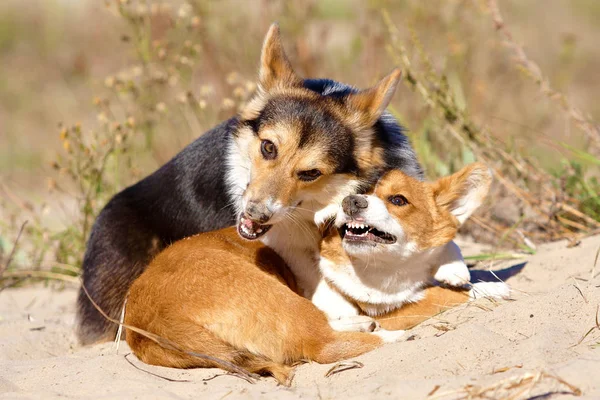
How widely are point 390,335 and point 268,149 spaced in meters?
1.49

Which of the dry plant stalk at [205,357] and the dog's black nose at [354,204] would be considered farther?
the dog's black nose at [354,204]

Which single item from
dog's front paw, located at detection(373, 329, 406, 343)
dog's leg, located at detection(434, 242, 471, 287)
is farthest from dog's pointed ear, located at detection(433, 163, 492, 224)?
dog's front paw, located at detection(373, 329, 406, 343)

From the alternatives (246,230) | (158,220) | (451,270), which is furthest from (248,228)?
(451,270)

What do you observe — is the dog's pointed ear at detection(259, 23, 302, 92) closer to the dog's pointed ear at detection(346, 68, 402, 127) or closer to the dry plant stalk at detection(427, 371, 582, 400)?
the dog's pointed ear at detection(346, 68, 402, 127)

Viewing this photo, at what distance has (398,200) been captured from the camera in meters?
5.11

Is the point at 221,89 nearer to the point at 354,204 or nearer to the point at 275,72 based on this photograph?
the point at 275,72

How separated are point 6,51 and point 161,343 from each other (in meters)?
13.9

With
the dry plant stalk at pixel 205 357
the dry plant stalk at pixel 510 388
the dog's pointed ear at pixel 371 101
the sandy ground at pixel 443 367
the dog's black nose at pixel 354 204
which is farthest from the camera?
the dog's pointed ear at pixel 371 101

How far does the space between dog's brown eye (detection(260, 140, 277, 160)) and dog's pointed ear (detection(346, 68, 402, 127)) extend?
2.14 feet

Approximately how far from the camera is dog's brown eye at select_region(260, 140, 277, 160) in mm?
5027

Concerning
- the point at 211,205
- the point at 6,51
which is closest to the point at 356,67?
the point at 211,205

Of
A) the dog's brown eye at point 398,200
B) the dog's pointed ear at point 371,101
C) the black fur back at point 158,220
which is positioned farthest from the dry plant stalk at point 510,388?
the black fur back at point 158,220

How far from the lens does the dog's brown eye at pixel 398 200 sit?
16.7 feet

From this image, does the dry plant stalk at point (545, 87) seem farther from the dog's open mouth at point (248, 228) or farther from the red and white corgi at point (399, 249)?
the dog's open mouth at point (248, 228)
